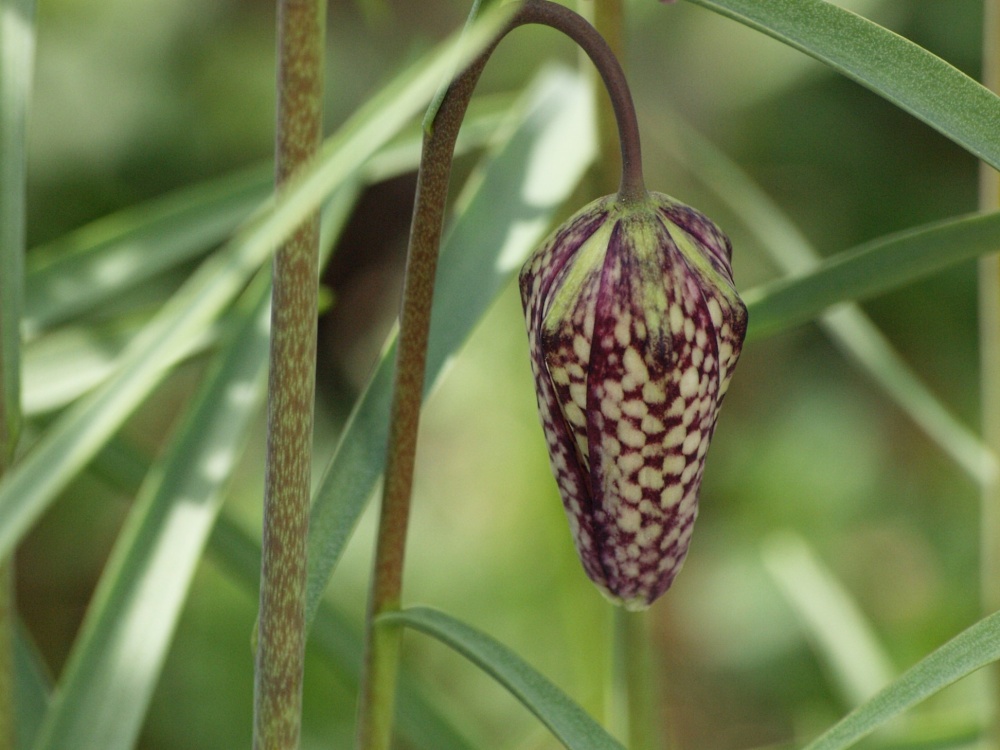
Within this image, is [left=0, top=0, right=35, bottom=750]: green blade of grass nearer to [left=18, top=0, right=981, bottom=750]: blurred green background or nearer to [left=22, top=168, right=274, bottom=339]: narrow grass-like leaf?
[left=22, top=168, right=274, bottom=339]: narrow grass-like leaf

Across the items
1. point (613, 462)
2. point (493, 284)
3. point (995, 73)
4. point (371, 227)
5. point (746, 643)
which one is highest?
point (371, 227)

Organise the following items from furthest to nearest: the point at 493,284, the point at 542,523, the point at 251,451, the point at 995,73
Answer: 1. the point at 251,451
2. the point at 542,523
3. the point at 995,73
4. the point at 493,284

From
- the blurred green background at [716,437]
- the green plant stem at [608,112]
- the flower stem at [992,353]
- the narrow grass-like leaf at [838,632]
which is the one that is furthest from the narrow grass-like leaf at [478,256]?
the blurred green background at [716,437]

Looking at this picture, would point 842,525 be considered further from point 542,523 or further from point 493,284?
point 493,284

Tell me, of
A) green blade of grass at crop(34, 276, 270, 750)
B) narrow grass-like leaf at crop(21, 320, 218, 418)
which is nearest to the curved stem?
green blade of grass at crop(34, 276, 270, 750)

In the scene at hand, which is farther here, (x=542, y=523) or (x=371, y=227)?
(x=371, y=227)

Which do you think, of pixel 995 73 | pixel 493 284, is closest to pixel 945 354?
pixel 995 73

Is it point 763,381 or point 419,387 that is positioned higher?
point 763,381
